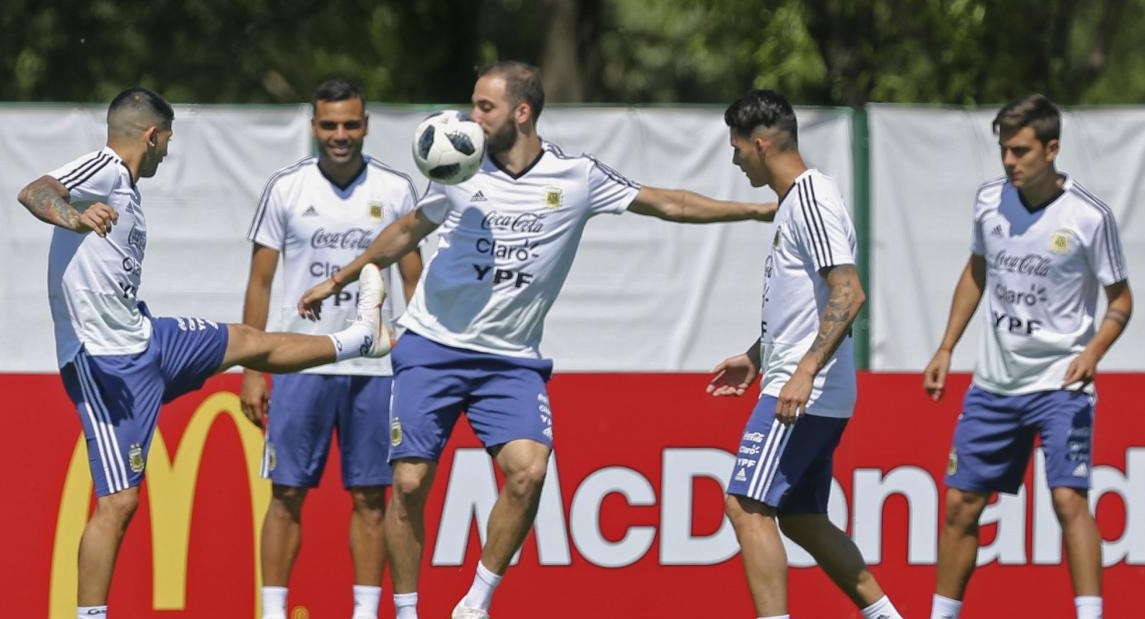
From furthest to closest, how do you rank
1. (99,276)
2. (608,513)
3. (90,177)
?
(608,513) → (99,276) → (90,177)

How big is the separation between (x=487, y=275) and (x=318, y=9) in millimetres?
13345

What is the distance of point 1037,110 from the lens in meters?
7.30

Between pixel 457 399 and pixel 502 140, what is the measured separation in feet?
3.53

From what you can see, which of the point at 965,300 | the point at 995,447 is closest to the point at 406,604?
the point at 995,447

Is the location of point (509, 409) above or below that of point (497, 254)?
below

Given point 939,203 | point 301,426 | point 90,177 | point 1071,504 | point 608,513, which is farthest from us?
point 939,203

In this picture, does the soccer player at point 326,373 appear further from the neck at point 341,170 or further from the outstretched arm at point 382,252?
the outstretched arm at point 382,252

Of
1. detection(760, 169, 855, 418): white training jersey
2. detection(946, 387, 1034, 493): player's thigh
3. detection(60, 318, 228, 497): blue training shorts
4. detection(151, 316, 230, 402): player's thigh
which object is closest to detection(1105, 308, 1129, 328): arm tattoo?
detection(946, 387, 1034, 493): player's thigh

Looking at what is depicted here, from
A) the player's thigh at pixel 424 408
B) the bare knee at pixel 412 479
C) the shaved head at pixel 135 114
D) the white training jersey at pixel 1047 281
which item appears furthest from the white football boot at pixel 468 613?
the white training jersey at pixel 1047 281

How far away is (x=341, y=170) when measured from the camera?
7.85m

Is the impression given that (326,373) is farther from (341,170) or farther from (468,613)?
(468,613)

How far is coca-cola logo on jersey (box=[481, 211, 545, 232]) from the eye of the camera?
7074 millimetres

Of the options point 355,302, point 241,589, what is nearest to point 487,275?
point 355,302

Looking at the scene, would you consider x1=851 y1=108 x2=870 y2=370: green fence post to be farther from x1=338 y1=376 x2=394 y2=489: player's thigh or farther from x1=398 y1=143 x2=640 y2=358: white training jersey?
x1=338 y1=376 x2=394 y2=489: player's thigh
